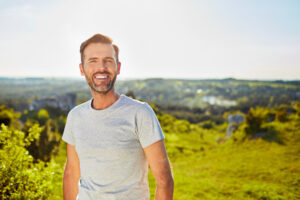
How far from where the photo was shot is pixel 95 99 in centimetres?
219

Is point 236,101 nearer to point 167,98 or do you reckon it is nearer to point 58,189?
point 167,98

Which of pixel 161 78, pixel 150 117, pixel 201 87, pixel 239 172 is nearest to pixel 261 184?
pixel 239 172

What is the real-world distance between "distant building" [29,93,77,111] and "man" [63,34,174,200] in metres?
57.3

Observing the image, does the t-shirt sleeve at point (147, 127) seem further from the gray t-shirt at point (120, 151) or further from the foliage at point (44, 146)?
the foliage at point (44, 146)

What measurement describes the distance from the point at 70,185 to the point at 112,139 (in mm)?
975

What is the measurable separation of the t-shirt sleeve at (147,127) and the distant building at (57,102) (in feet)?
190

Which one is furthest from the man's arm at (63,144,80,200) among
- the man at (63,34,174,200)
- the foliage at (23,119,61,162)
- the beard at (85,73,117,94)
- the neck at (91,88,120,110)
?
the foliage at (23,119,61,162)

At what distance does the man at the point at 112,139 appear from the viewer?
1.81 m

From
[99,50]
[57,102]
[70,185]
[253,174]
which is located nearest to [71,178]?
[70,185]

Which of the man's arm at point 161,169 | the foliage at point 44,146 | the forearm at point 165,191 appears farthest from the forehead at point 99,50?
the foliage at point 44,146

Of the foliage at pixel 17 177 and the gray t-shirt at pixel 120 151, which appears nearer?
the gray t-shirt at pixel 120 151

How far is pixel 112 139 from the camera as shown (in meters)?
1.92

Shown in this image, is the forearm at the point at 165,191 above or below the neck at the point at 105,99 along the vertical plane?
below

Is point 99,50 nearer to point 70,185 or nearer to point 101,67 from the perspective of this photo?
point 101,67
